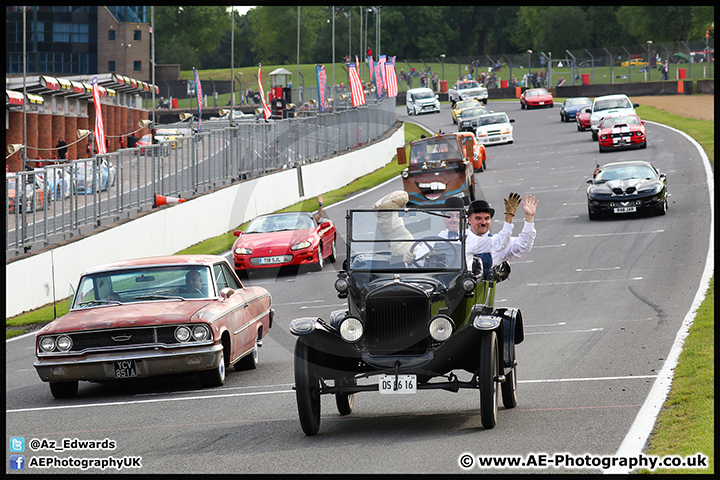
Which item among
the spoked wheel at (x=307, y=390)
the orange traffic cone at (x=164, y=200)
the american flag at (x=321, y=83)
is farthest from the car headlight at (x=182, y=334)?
the american flag at (x=321, y=83)

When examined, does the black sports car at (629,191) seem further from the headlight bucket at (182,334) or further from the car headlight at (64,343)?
the car headlight at (64,343)

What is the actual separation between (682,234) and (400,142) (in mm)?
32514

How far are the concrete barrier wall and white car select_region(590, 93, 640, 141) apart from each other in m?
13.5

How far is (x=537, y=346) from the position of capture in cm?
1294

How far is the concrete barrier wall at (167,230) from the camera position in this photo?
742 inches

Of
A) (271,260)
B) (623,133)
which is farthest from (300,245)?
(623,133)

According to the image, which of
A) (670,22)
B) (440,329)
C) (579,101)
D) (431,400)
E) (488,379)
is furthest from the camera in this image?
(670,22)

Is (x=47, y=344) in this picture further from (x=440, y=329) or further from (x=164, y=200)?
(x=164, y=200)

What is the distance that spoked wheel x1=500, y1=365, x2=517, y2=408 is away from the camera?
9.10 metres

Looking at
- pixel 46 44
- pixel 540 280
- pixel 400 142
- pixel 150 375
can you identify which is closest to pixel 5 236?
pixel 150 375

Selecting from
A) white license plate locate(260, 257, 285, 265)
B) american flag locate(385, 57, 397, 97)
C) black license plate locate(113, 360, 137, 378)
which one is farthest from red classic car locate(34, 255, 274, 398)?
american flag locate(385, 57, 397, 97)

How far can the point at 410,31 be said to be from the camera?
15700 cm

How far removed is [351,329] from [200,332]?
2.96m

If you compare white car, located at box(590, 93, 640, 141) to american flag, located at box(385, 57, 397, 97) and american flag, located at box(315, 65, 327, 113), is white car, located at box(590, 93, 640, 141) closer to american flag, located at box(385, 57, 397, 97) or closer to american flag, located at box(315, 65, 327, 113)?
american flag, located at box(315, 65, 327, 113)
